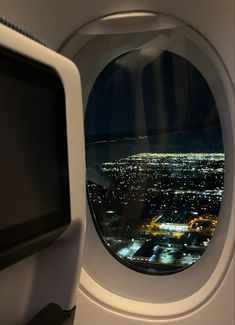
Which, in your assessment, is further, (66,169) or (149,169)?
(149,169)

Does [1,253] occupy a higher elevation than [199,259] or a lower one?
higher

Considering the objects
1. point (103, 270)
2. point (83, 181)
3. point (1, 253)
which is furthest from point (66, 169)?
point (103, 270)

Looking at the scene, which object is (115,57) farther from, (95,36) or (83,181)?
(83,181)

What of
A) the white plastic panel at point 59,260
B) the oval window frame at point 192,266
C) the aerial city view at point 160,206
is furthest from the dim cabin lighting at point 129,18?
the white plastic panel at point 59,260

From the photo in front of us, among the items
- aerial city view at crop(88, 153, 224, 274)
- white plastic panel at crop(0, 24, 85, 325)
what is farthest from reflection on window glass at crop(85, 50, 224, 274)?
white plastic panel at crop(0, 24, 85, 325)

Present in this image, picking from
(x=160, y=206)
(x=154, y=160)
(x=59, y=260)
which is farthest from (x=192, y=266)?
(x=59, y=260)

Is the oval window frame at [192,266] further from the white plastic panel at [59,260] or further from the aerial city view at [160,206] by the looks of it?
the white plastic panel at [59,260]
